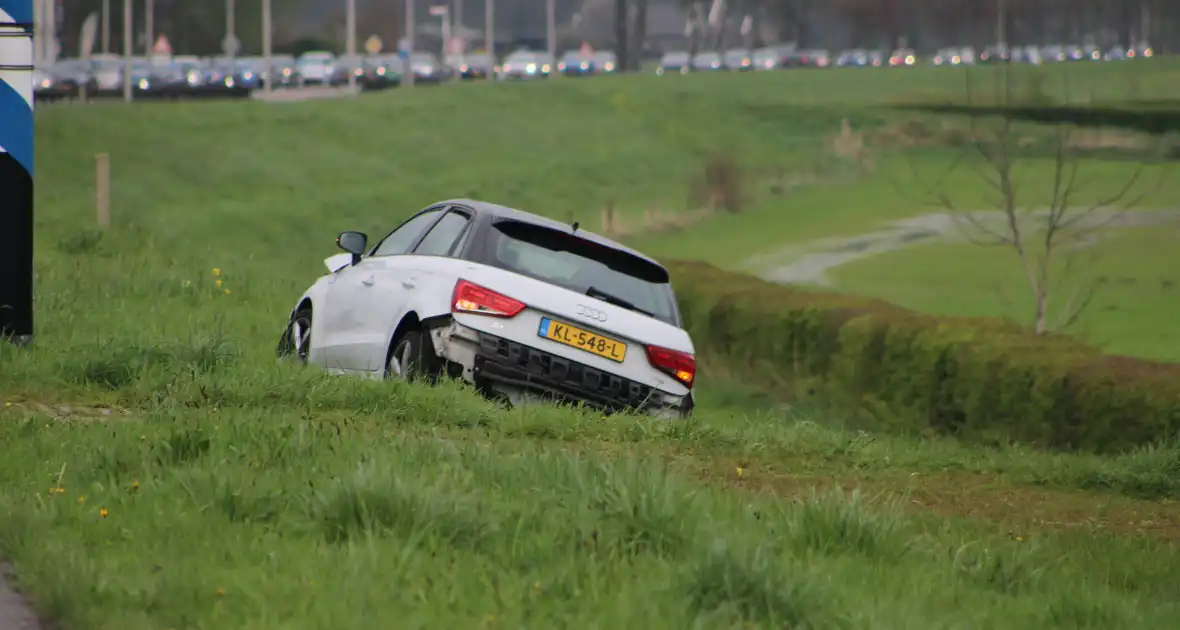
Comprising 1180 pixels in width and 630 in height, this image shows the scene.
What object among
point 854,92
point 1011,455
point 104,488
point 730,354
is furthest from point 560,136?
point 104,488

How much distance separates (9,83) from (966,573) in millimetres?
7123

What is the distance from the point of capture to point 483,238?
10977 millimetres

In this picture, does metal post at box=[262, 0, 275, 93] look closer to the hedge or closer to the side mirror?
the hedge

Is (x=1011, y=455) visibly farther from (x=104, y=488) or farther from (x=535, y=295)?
(x=104, y=488)

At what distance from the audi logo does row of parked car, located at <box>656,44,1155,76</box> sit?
118ft

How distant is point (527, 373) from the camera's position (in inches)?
411

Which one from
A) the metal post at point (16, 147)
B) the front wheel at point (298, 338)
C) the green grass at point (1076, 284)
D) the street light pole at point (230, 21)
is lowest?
the green grass at point (1076, 284)

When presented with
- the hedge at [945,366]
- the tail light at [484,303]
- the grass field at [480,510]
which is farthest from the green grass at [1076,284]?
the tail light at [484,303]

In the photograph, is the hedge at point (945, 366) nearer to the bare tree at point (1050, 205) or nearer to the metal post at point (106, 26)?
the bare tree at point (1050, 205)

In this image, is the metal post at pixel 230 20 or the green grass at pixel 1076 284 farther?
the metal post at pixel 230 20

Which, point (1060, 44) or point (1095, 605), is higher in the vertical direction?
point (1060, 44)

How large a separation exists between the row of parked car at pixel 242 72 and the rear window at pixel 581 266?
202 ft

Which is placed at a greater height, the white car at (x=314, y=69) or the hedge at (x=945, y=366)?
the white car at (x=314, y=69)

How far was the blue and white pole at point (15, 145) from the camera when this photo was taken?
36.7ft
